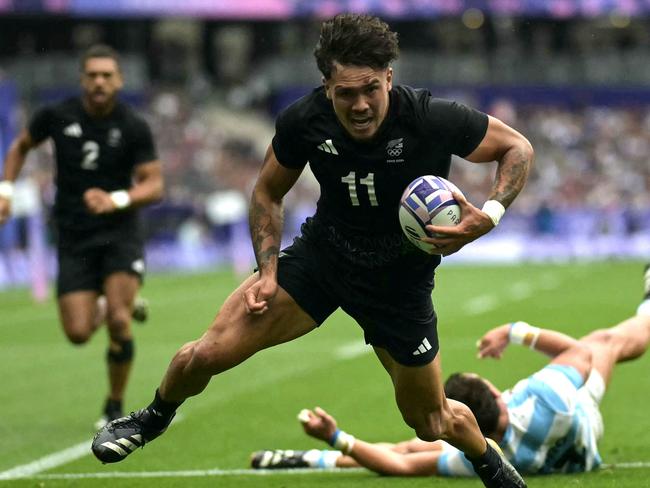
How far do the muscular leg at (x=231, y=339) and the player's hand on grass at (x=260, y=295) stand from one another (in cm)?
4

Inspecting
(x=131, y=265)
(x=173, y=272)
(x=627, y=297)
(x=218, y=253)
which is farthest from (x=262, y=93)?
(x=131, y=265)

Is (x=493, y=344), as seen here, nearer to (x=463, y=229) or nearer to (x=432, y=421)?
(x=432, y=421)

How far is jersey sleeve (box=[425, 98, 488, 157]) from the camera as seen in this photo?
6.22 metres

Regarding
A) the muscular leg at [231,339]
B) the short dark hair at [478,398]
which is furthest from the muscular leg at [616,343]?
the muscular leg at [231,339]

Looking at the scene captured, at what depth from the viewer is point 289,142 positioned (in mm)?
6430

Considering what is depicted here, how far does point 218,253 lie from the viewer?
36.6 meters

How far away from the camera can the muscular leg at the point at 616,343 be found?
8023 mm

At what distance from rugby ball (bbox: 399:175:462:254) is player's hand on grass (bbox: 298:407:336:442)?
1472 mm

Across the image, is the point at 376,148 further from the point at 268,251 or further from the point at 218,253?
the point at 218,253

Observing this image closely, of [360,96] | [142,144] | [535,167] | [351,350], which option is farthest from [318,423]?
[535,167]

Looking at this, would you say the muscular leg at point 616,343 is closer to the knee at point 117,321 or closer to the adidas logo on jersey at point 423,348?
the adidas logo on jersey at point 423,348

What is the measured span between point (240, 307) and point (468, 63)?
45.1 metres

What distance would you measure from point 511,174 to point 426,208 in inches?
20.8

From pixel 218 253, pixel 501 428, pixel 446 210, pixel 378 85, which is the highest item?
pixel 378 85
